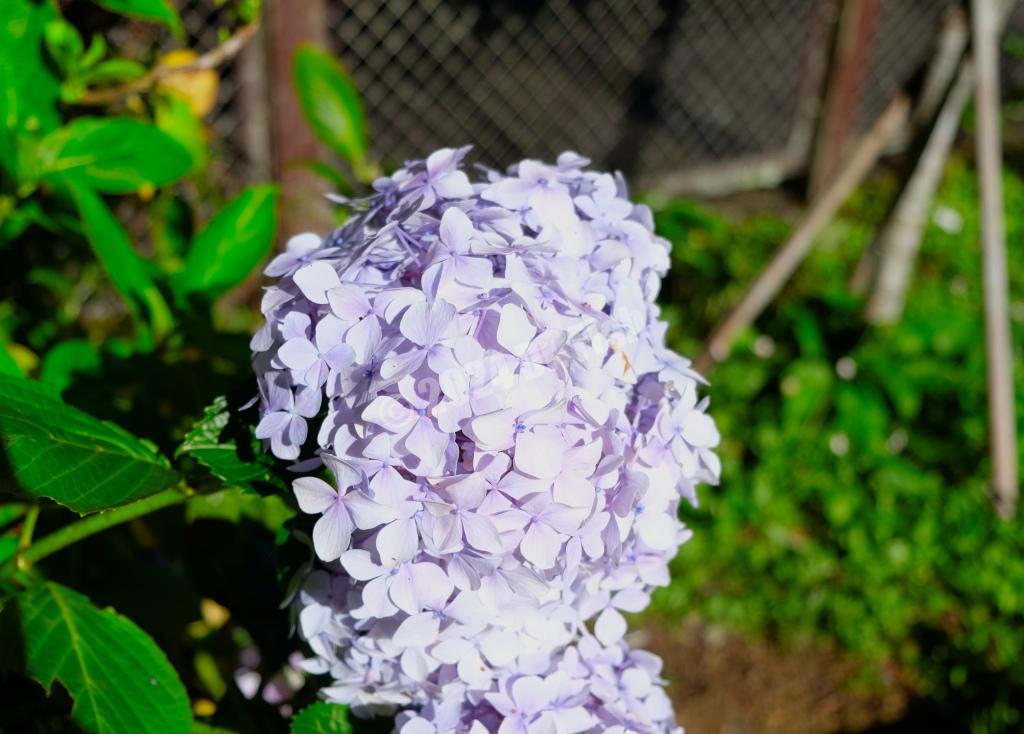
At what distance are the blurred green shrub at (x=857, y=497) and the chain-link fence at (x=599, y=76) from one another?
1.21 metres

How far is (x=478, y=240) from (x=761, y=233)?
354 centimetres

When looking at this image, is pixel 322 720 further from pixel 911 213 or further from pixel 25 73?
pixel 911 213

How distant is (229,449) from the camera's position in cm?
77

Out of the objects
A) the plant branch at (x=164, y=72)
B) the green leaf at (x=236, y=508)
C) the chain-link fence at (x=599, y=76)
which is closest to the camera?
the green leaf at (x=236, y=508)

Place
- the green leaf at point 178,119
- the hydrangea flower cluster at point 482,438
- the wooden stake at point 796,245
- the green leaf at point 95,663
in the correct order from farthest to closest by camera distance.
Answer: the wooden stake at point 796,245, the green leaf at point 178,119, the green leaf at point 95,663, the hydrangea flower cluster at point 482,438

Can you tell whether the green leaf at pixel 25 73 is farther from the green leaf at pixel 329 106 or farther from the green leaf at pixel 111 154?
the green leaf at pixel 329 106

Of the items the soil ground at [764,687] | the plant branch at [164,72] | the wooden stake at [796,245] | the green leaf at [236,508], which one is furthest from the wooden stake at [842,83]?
the plant branch at [164,72]

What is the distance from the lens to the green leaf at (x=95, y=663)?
81 centimetres

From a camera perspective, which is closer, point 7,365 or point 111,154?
point 7,365

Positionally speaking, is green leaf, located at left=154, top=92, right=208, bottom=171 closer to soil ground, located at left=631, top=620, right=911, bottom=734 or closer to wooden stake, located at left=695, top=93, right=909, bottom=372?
wooden stake, located at left=695, top=93, right=909, bottom=372

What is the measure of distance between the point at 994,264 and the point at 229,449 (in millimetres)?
2395

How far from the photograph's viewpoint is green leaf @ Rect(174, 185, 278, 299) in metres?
1.20

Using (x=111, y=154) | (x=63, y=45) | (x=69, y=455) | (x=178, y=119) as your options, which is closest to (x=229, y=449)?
(x=69, y=455)

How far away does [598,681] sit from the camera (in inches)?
32.8
